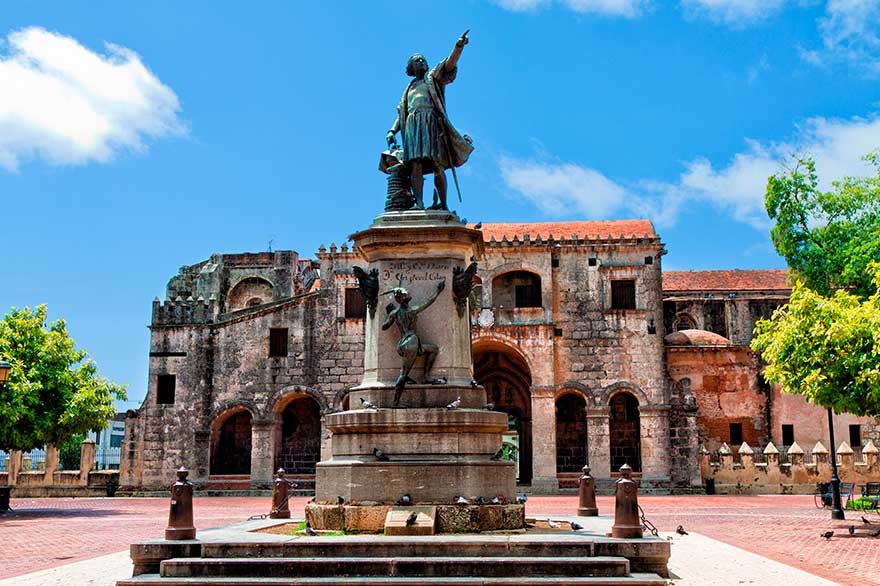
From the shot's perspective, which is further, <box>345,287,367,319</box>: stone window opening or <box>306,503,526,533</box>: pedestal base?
<box>345,287,367,319</box>: stone window opening

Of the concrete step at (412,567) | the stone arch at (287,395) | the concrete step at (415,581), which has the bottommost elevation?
the concrete step at (415,581)

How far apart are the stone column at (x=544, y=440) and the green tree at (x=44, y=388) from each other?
53.8 ft

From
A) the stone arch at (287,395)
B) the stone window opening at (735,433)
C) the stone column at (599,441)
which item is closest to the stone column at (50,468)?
the stone arch at (287,395)

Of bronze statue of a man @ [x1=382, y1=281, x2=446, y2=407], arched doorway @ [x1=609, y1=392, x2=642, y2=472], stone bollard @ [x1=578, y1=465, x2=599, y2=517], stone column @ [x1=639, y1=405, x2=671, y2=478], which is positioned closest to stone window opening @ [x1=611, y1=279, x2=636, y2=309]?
arched doorway @ [x1=609, y1=392, x2=642, y2=472]

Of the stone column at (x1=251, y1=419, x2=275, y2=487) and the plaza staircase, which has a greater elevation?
the stone column at (x1=251, y1=419, x2=275, y2=487)

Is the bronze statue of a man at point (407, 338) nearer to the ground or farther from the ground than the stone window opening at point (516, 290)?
nearer to the ground

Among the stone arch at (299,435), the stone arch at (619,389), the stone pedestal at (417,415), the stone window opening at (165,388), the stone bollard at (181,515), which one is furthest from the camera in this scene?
the stone arch at (299,435)

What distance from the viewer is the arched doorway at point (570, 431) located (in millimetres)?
38844

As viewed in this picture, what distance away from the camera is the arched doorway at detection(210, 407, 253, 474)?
3984cm

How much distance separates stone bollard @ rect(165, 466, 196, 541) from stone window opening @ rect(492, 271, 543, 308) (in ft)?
91.7

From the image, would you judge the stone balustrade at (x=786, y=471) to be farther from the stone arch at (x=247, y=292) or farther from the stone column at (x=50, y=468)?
the stone column at (x=50, y=468)

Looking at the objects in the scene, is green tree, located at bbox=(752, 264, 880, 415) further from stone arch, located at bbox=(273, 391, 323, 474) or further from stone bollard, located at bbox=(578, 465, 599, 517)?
stone arch, located at bbox=(273, 391, 323, 474)

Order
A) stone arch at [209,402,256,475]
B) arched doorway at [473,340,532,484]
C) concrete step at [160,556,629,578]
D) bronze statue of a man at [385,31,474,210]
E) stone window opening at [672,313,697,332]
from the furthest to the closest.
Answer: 1. stone window opening at [672,313,697,332]
2. stone arch at [209,402,256,475]
3. arched doorway at [473,340,532,484]
4. bronze statue of a man at [385,31,474,210]
5. concrete step at [160,556,629,578]

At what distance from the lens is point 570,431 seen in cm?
3919
